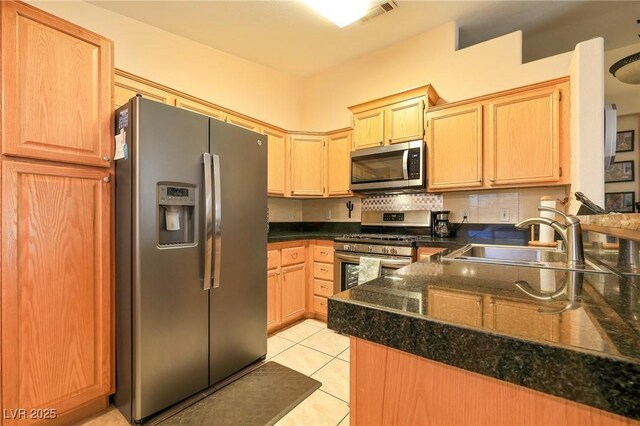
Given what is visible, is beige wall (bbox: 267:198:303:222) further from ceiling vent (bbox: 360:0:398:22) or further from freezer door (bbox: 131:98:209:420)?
ceiling vent (bbox: 360:0:398:22)

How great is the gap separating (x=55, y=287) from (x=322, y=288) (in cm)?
208

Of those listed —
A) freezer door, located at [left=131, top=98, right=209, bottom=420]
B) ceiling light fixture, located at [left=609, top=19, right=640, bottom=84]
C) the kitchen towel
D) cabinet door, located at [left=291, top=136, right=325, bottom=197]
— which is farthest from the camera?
cabinet door, located at [left=291, top=136, right=325, bottom=197]

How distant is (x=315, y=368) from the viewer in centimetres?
206

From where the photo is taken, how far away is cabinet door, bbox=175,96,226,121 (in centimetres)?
243

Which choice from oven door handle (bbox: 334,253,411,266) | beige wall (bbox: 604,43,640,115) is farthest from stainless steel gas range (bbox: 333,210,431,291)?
beige wall (bbox: 604,43,640,115)

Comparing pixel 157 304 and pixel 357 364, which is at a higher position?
pixel 357 364

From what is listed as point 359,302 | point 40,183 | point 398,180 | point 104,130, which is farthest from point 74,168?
point 398,180

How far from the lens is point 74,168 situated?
149 centimetres

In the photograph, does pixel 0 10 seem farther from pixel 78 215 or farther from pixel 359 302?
pixel 359 302

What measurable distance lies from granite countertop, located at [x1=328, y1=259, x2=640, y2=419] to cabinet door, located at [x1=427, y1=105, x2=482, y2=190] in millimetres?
1872

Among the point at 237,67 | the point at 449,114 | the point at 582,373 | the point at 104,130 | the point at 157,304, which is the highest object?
the point at 237,67

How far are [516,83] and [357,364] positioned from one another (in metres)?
2.87

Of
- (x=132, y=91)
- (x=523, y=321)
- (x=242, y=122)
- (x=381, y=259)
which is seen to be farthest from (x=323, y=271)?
(x=523, y=321)

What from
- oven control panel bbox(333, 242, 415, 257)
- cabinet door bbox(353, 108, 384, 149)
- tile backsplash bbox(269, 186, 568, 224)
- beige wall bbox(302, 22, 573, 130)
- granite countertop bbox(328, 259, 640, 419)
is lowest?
oven control panel bbox(333, 242, 415, 257)
